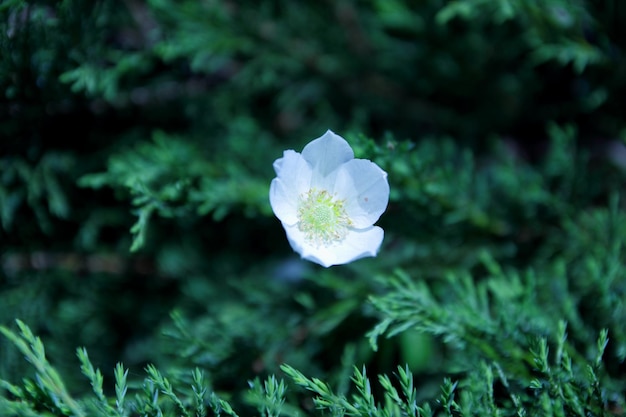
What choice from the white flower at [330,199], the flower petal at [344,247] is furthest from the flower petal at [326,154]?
the flower petal at [344,247]

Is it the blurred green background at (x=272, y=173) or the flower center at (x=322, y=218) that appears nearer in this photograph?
the flower center at (x=322, y=218)

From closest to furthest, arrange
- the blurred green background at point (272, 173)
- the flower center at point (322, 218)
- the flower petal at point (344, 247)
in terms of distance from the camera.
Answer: the flower petal at point (344, 247) < the flower center at point (322, 218) < the blurred green background at point (272, 173)

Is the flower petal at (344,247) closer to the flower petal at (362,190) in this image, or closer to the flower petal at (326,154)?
the flower petal at (362,190)

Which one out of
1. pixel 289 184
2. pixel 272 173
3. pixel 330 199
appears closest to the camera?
pixel 289 184

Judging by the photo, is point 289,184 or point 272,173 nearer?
point 289,184

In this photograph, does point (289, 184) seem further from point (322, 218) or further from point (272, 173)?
point (272, 173)

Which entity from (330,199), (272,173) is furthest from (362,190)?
(272,173)

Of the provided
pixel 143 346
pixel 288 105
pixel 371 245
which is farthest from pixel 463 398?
pixel 288 105
